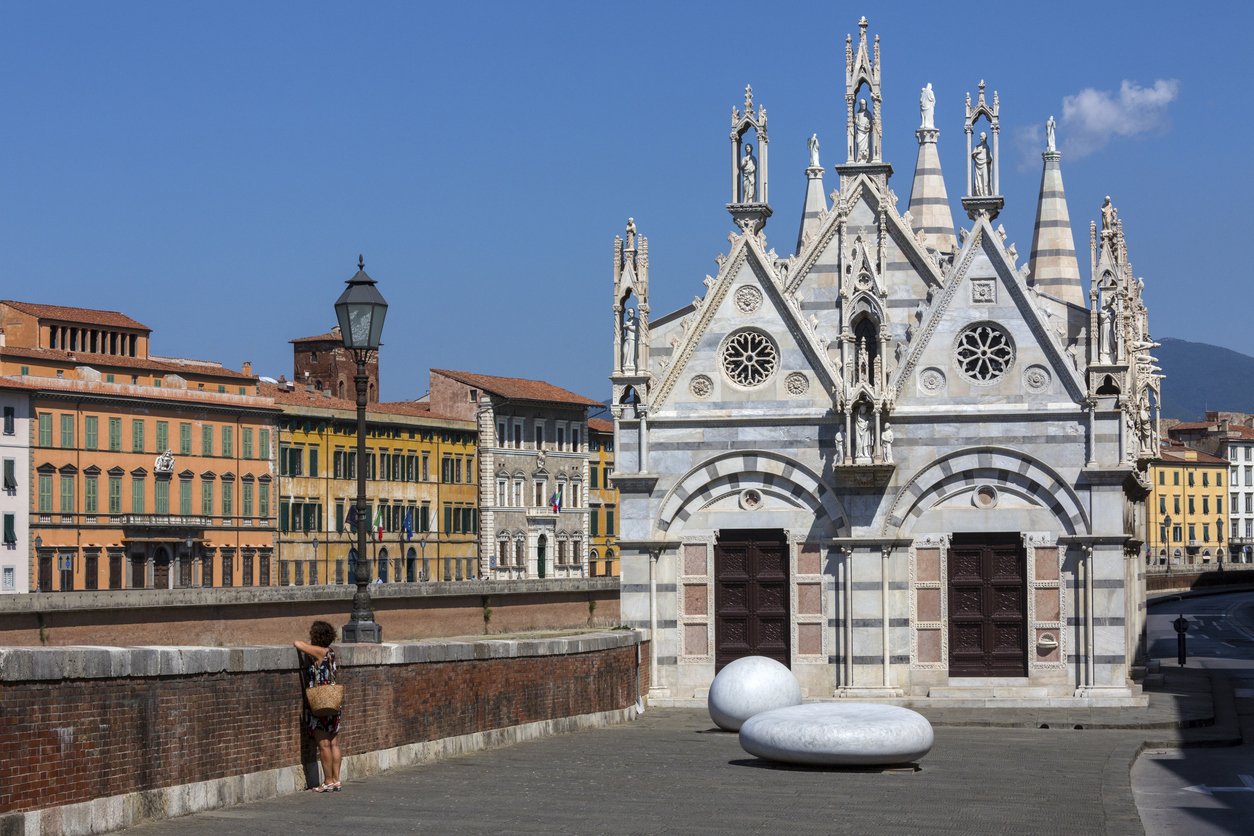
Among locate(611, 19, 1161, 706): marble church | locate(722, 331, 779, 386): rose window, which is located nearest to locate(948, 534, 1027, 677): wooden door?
locate(611, 19, 1161, 706): marble church

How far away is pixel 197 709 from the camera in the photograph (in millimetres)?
16656

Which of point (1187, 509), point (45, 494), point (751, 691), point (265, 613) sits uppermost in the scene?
point (45, 494)

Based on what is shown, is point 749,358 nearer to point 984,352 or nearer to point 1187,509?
point 984,352

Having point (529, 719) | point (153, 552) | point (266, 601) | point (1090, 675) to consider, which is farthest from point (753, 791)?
point (153, 552)

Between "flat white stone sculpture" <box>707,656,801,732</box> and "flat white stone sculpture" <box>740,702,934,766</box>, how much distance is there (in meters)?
4.77

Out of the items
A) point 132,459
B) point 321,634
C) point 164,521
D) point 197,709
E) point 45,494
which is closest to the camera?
point 197,709

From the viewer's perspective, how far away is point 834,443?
34312mm

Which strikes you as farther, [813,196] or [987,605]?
[813,196]

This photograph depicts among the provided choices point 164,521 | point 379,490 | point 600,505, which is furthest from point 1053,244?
point 600,505

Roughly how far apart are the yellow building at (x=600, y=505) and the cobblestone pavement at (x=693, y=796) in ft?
309

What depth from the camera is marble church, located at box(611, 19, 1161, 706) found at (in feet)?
109

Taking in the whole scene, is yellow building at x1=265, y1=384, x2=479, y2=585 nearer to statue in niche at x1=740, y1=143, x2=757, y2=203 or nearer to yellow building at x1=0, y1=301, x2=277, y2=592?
yellow building at x1=0, y1=301, x2=277, y2=592

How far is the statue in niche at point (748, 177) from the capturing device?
3591 centimetres

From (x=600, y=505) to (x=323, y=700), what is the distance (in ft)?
337
